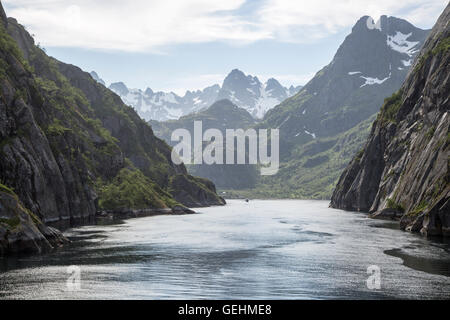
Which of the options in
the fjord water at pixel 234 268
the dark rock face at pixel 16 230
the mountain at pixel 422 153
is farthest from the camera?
the mountain at pixel 422 153

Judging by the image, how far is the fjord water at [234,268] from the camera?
1925 inches

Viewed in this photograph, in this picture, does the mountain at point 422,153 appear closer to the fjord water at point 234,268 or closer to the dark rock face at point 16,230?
the fjord water at point 234,268

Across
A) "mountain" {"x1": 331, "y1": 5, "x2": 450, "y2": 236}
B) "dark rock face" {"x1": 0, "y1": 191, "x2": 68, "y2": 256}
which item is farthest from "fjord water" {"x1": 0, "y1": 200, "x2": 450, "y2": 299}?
"mountain" {"x1": 331, "y1": 5, "x2": 450, "y2": 236}

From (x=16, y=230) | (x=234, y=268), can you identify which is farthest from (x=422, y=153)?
(x=16, y=230)

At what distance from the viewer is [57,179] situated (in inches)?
5118

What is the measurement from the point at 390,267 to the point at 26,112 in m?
85.9

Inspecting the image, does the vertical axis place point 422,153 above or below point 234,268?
above

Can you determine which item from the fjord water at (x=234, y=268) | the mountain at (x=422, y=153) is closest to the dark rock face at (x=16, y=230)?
the fjord water at (x=234, y=268)

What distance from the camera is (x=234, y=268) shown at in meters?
65.4

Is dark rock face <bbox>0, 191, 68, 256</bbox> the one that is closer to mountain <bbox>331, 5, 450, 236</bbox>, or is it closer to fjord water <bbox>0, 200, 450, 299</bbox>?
fjord water <bbox>0, 200, 450, 299</bbox>

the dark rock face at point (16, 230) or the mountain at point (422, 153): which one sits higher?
the mountain at point (422, 153)

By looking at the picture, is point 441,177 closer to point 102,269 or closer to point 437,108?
point 437,108

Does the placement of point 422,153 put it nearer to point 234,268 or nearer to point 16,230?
point 234,268

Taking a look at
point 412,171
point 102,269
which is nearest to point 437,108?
point 412,171
